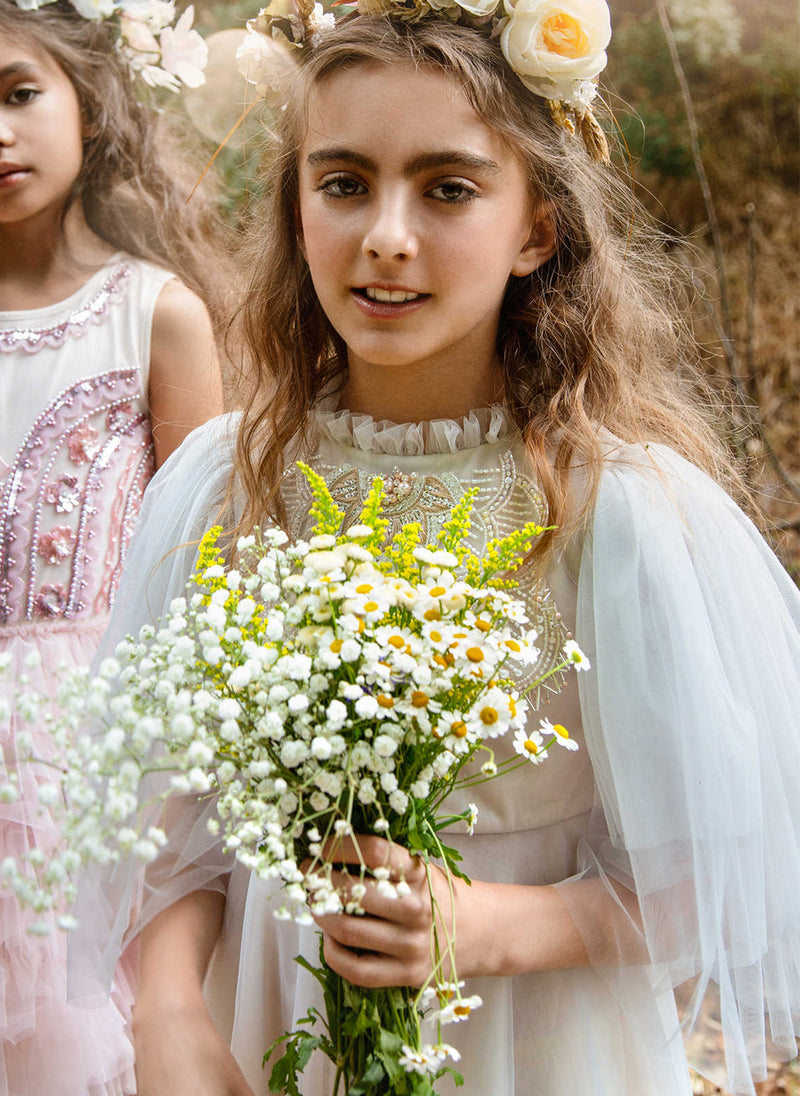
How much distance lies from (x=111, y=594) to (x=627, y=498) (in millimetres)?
1093

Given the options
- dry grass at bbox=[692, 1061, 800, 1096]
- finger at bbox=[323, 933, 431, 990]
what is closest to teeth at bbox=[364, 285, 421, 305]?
finger at bbox=[323, 933, 431, 990]

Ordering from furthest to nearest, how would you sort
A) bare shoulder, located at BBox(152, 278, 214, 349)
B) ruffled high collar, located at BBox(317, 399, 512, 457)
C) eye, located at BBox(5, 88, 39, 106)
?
bare shoulder, located at BBox(152, 278, 214, 349) < eye, located at BBox(5, 88, 39, 106) < ruffled high collar, located at BBox(317, 399, 512, 457)

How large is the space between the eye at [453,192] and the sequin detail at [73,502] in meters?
0.89

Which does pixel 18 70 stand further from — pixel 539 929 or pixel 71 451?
pixel 539 929

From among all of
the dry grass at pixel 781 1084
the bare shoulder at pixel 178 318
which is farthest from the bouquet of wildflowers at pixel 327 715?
the dry grass at pixel 781 1084

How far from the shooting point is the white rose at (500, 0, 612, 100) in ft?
4.83

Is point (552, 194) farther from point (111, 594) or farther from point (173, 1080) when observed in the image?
point (173, 1080)

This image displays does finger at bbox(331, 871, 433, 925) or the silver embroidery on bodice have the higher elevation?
the silver embroidery on bodice

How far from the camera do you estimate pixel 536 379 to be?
1.63 m

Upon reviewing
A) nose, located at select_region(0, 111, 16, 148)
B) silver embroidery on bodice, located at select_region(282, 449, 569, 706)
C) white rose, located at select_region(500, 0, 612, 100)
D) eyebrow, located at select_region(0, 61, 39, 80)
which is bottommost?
silver embroidery on bodice, located at select_region(282, 449, 569, 706)

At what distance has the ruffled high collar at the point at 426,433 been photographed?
158cm

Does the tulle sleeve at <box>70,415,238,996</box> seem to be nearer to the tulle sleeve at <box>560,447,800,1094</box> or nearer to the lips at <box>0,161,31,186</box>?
the tulle sleeve at <box>560,447,800,1094</box>

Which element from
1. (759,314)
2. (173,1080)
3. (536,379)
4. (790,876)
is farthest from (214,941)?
(759,314)

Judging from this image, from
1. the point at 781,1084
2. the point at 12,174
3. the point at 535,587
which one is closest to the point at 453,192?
the point at 535,587
